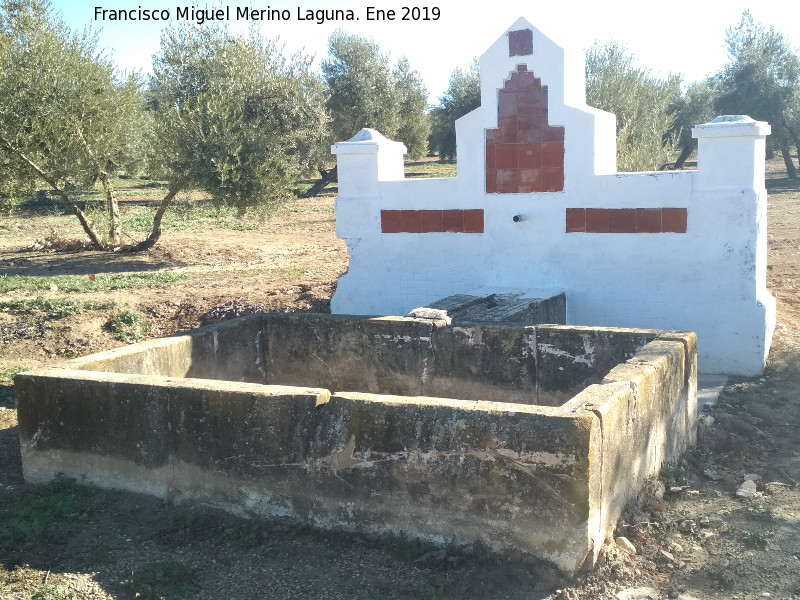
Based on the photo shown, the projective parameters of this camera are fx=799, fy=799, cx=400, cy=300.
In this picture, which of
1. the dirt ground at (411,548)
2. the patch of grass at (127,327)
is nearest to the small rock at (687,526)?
the dirt ground at (411,548)

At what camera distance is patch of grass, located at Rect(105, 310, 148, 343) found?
10156 mm

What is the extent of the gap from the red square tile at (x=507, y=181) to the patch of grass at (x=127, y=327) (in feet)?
16.1

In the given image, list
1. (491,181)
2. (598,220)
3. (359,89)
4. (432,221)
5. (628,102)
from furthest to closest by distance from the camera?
1. (359,89)
2. (628,102)
3. (432,221)
4. (491,181)
5. (598,220)

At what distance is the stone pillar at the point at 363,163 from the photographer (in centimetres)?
1004

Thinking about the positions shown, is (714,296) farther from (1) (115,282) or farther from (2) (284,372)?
(1) (115,282)

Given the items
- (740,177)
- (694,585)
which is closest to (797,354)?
(740,177)

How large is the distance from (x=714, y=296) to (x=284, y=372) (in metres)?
4.66

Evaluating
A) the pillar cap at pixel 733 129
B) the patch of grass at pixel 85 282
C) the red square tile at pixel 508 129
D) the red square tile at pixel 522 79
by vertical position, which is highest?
the red square tile at pixel 522 79

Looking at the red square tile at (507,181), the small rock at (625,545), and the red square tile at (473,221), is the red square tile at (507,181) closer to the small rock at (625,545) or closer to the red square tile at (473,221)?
the red square tile at (473,221)

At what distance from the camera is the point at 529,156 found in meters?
9.39

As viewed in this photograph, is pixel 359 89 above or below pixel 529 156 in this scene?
above

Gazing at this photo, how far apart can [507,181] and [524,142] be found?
49 centimetres

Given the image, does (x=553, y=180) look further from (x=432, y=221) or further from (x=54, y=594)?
(x=54, y=594)

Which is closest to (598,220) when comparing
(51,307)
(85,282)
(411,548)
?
(411,548)
